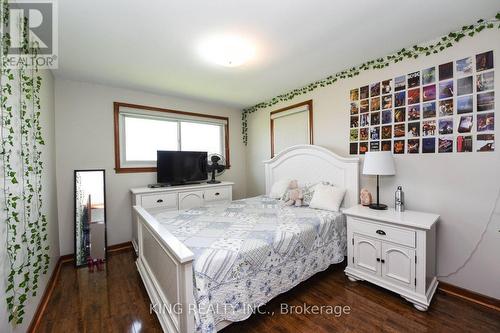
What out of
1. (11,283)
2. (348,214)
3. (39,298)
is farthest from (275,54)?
(39,298)

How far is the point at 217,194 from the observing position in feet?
11.9

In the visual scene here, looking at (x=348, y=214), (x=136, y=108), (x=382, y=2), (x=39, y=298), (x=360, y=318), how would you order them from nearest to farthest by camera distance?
(x=382, y=2)
(x=360, y=318)
(x=39, y=298)
(x=348, y=214)
(x=136, y=108)

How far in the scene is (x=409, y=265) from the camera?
1.81 m

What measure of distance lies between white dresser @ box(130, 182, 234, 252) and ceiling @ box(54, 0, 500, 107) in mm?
1563

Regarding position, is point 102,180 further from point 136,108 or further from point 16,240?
point 16,240

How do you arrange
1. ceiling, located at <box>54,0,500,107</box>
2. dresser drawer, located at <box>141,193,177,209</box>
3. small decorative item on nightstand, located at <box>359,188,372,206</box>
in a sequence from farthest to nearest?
dresser drawer, located at <box>141,193,177,209</box> → small decorative item on nightstand, located at <box>359,188,372,206</box> → ceiling, located at <box>54,0,500,107</box>

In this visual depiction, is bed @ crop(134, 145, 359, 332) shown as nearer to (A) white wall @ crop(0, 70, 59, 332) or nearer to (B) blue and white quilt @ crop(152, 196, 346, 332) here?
(B) blue and white quilt @ crop(152, 196, 346, 332)

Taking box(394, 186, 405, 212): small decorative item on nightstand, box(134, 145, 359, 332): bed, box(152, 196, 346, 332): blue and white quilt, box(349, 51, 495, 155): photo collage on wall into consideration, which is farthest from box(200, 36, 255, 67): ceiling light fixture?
box(394, 186, 405, 212): small decorative item on nightstand

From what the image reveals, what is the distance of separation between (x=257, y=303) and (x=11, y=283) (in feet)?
5.00

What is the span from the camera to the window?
10.6 feet

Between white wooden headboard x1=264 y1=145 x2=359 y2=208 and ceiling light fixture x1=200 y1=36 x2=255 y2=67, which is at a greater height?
ceiling light fixture x1=200 y1=36 x2=255 y2=67

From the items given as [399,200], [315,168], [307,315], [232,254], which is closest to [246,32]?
[232,254]

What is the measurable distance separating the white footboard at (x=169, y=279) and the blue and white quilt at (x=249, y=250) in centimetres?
7

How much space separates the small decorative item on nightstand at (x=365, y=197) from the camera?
2387 millimetres
